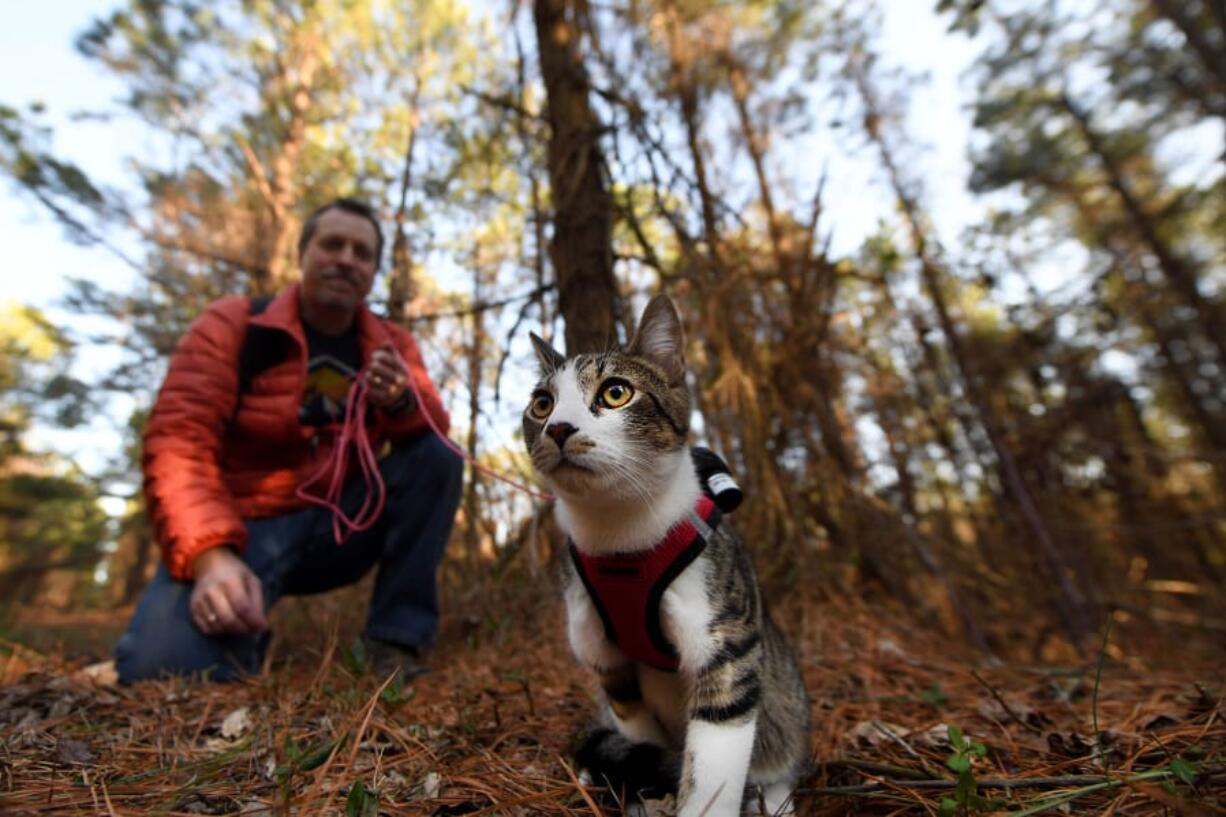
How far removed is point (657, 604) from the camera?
4.99 ft

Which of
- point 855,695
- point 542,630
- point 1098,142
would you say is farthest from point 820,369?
point 1098,142

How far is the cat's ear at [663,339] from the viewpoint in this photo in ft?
6.05

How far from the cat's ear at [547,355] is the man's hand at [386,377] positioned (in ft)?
3.63

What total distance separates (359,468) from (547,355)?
76.0 inches

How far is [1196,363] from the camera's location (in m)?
11.2

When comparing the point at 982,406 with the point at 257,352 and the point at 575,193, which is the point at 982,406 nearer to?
the point at 575,193

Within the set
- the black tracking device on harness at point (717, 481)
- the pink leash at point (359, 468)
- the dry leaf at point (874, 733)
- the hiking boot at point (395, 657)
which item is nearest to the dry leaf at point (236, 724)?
the hiking boot at point (395, 657)

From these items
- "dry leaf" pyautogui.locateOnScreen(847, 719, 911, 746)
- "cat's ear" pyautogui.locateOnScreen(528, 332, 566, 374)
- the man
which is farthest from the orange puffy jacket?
"dry leaf" pyautogui.locateOnScreen(847, 719, 911, 746)

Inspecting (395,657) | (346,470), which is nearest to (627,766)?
(395,657)

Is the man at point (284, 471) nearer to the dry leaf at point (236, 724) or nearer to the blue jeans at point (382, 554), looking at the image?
the blue jeans at point (382, 554)

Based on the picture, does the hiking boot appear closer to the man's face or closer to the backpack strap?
the backpack strap

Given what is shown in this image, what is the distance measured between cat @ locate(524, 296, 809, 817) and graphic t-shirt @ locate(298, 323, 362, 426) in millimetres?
1937

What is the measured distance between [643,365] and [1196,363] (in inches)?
575

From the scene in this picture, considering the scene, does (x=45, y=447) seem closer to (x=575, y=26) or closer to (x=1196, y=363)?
(x=575, y=26)
